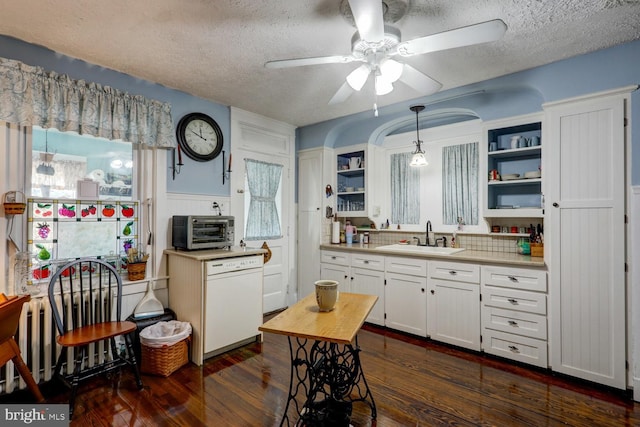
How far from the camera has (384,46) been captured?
1.87 metres

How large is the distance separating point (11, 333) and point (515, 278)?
11.8ft

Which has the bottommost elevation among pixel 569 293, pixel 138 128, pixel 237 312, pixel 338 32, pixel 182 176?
pixel 237 312

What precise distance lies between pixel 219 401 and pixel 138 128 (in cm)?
235

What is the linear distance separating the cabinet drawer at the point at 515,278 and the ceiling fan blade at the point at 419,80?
1647 mm

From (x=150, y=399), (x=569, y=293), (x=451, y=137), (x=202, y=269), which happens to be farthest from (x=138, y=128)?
(x=569, y=293)

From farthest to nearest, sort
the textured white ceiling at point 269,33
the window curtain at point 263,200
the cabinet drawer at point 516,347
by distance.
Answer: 1. the window curtain at point 263,200
2. the cabinet drawer at point 516,347
3. the textured white ceiling at point 269,33

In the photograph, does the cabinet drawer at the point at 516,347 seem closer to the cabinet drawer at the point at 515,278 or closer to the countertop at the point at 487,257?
the cabinet drawer at the point at 515,278

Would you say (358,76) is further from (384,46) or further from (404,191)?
(404,191)

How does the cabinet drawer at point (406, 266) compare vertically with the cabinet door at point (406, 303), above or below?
above

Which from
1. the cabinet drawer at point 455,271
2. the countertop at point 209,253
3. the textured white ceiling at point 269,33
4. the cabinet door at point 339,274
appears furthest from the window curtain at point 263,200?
the cabinet drawer at point 455,271

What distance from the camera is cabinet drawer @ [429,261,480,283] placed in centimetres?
285

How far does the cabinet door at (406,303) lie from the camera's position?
10.4 feet

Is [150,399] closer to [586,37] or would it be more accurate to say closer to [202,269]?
[202,269]

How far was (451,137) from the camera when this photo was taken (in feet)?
11.7
